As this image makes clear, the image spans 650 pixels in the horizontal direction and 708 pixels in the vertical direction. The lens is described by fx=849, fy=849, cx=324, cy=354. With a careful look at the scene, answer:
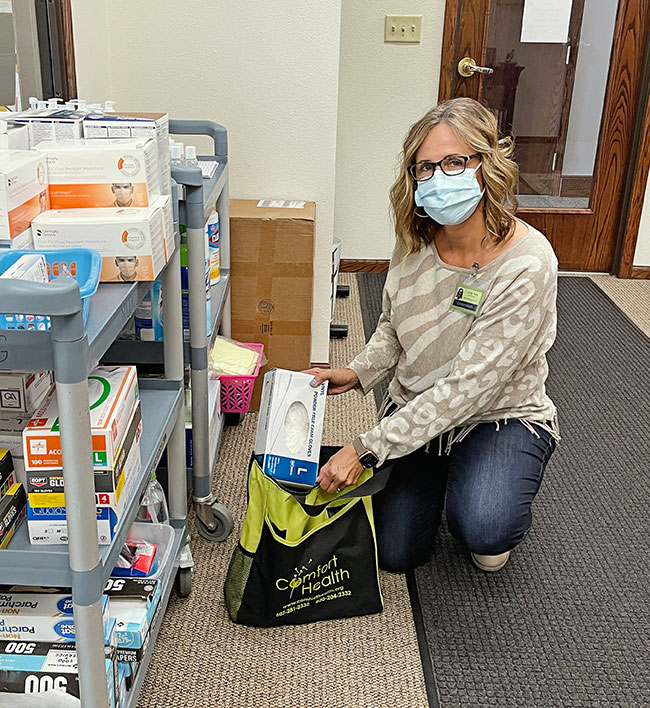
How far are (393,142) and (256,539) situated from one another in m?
2.59

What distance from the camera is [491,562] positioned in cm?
192

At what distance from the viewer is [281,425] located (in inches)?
68.9

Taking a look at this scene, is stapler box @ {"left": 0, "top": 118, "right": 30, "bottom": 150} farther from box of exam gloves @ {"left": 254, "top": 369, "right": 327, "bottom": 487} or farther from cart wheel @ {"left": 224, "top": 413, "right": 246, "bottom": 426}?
cart wheel @ {"left": 224, "top": 413, "right": 246, "bottom": 426}

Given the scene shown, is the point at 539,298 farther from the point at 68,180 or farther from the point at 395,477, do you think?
the point at 68,180

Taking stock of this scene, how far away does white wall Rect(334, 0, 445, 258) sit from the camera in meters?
3.69

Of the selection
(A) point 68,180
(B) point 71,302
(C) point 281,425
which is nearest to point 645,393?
(C) point 281,425

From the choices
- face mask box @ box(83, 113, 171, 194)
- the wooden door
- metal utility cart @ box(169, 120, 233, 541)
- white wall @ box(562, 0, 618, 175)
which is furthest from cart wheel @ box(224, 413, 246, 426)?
white wall @ box(562, 0, 618, 175)

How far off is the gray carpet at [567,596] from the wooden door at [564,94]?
5.27 ft

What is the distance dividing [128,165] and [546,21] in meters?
3.03

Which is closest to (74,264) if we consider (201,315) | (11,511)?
(11,511)

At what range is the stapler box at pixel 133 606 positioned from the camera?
1.36m

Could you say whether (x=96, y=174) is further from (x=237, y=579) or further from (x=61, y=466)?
(x=237, y=579)

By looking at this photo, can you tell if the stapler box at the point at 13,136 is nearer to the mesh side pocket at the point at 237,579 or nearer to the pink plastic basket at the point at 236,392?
the mesh side pocket at the point at 237,579

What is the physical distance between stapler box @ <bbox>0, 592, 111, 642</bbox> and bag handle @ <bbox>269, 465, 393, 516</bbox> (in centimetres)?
46
